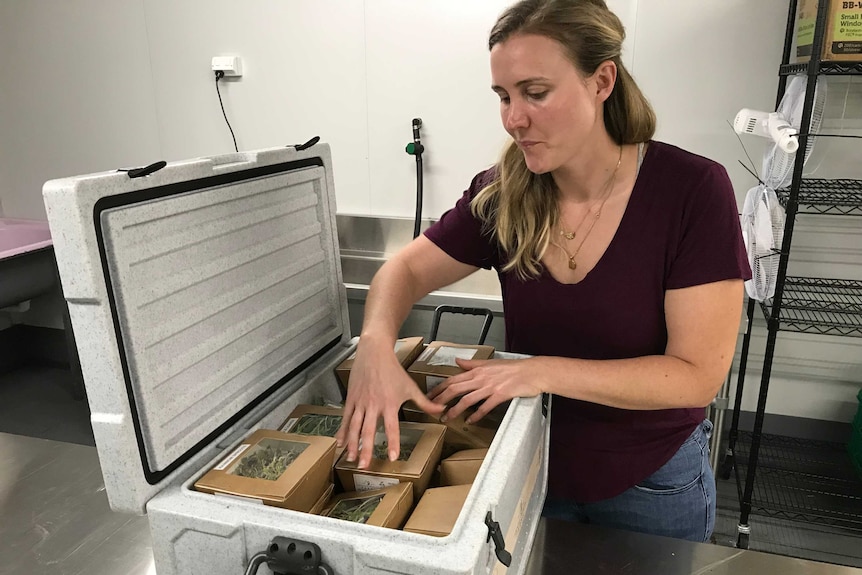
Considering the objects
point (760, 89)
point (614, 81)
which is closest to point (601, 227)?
point (614, 81)

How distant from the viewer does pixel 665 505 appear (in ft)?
3.46

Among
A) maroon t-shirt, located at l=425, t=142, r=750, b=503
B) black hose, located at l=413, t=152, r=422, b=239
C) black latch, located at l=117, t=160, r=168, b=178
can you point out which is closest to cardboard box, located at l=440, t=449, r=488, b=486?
maroon t-shirt, located at l=425, t=142, r=750, b=503

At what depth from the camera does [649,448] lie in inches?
40.9

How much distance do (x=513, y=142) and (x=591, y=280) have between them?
0.28 meters

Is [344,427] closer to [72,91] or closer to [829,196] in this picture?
[829,196]

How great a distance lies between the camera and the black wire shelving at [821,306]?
196 centimetres

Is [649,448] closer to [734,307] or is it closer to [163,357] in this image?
[734,307]

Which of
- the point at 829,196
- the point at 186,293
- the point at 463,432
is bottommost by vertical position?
the point at 463,432

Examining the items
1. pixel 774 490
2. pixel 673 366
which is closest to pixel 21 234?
pixel 673 366

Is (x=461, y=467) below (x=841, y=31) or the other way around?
below

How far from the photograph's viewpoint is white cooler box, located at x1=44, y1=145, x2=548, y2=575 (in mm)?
561

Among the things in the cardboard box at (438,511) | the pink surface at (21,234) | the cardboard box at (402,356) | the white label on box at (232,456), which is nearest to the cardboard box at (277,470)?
the white label on box at (232,456)

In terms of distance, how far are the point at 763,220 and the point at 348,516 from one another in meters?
1.65

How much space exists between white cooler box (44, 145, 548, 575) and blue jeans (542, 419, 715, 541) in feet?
0.65
